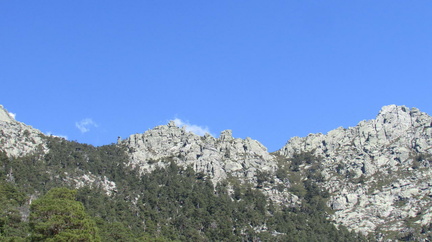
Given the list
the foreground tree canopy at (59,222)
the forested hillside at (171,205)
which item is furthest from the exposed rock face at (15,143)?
the foreground tree canopy at (59,222)

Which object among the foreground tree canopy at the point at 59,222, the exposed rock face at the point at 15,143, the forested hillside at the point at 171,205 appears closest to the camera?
the foreground tree canopy at the point at 59,222

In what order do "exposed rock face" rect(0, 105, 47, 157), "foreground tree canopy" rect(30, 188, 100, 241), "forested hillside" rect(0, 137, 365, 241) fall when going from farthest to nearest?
"exposed rock face" rect(0, 105, 47, 157), "forested hillside" rect(0, 137, 365, 241), "foreground tree canopy" rect(30, 188, 100, 241)

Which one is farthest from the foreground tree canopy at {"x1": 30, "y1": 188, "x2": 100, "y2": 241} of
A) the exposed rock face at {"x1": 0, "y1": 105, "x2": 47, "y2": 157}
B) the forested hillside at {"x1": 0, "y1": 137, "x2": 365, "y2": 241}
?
the exposed rock face at {"x1": 0, "y1": 105, "x2": 47, "y2": 157}

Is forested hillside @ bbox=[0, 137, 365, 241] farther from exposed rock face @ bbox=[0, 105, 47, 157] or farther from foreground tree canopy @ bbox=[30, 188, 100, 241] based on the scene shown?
foreground tree canopy @ bbox=[30, 188, 100, 241]

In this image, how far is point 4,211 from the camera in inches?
3834

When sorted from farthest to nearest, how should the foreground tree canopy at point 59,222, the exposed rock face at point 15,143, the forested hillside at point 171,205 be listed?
the exposed rock face at point 15,143 → the forested hillside at point 171,205 → the foreground tree canopy at point 59,222

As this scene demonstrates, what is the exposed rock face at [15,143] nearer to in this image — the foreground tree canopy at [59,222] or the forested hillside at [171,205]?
the forested hillside at [171,205]

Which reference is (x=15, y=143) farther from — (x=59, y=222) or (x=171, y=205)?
(x=59, y=222)

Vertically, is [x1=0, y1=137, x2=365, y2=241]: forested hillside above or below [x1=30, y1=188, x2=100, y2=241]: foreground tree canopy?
above

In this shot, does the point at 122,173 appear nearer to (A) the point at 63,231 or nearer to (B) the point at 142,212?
(B) the point at 142,212

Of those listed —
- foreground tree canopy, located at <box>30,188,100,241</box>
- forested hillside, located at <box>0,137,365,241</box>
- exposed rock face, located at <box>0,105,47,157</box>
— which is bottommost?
foreground tree canopy, located at <box>30,188,100,241</box>

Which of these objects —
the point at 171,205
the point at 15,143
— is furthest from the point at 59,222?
the point at 15,143

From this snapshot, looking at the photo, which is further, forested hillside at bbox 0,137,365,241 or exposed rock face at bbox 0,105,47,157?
exposed rock face at bbox 0,105,47,157

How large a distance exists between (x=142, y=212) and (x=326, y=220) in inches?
2667
